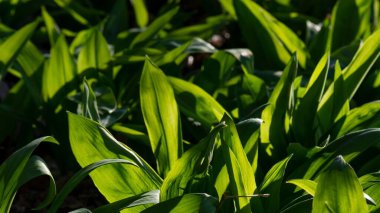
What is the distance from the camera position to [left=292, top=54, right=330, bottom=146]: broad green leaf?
204cm

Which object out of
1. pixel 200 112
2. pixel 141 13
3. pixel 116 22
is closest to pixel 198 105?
pixel 200 112

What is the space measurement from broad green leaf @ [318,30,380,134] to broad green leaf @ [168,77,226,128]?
283mm

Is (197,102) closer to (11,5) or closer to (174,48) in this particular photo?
(174,48)

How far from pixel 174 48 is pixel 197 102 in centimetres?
48

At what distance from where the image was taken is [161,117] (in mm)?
1942

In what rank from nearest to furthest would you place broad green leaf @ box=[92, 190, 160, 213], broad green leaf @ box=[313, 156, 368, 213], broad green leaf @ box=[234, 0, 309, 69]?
broad green leaf @ box=[313, 156, 368, 213] < broad green leaf @ box=[92, 190, 160, 213] < broad green leaf @ box=[234, 0, 309, 69]

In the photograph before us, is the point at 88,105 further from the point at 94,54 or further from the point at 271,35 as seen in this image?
the point at 271,35

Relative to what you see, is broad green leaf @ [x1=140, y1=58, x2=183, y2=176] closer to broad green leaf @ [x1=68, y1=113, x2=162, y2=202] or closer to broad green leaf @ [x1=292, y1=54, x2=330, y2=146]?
broad green leaf @ [x1=68, y1=113, x2=162, y2=202]

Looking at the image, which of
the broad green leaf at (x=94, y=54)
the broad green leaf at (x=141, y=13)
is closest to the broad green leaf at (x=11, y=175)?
the broad green leaf at (x=94, y=54)

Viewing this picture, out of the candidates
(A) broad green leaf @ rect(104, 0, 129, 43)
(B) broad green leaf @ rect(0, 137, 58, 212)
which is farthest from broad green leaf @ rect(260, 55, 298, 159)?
(A) broad green leaf @ rect(104, 0, 129, 43)

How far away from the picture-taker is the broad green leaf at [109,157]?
5.68 feet

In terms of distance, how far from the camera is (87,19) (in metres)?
3.18

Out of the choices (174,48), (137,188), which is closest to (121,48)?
(174,48)

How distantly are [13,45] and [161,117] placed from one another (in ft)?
2.34
